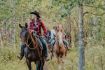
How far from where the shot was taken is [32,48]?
13.4 metres

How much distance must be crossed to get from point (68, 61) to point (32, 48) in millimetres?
4885

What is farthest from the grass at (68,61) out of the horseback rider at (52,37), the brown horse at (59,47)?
the horseback rider at (52,37)

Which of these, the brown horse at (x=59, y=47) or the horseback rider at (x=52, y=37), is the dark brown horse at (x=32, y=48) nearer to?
the brown horse at (x=59, y=47)

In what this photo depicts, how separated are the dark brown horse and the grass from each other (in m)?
1.85

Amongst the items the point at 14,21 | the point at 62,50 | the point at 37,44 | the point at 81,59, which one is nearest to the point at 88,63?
the point at 62,50

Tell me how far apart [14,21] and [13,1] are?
177 cm

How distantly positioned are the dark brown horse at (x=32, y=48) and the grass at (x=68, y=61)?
1.85 metres

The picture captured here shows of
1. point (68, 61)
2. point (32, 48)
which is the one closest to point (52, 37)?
point (68, 61)

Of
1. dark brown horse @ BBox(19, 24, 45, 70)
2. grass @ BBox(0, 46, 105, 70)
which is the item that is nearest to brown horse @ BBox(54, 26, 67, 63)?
grass @ BBox(0, 46, 105, 70)

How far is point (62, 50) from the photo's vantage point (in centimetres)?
1806

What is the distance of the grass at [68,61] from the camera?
505 inches

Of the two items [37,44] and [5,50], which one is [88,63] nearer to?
[37,44]

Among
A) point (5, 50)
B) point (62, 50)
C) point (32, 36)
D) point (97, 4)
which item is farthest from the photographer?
point (5, 50)

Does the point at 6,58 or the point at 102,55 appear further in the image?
the point at 6,58
